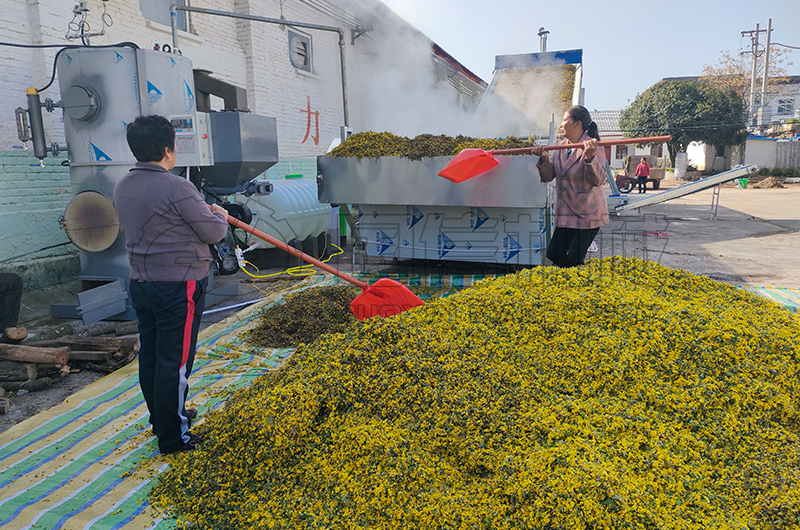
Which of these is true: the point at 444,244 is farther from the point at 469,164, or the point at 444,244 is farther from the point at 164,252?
the point at 164,252

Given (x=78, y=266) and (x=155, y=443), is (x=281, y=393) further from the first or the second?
(x=78, y=266)

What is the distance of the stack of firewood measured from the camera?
2.97 metres

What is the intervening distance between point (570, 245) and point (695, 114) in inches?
921

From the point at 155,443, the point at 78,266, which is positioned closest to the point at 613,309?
the point at 155,443

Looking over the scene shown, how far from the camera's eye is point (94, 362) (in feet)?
10.6

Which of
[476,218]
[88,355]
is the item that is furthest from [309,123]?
[88,355]

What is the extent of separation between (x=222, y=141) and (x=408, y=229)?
1.83m

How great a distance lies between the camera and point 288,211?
19.8 ft

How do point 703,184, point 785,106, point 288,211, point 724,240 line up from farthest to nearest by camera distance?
point 785,106 → point 724,240 → point 703,184 → point 288,211

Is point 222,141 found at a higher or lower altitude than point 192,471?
higher

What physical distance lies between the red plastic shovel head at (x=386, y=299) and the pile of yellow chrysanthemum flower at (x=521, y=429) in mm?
607

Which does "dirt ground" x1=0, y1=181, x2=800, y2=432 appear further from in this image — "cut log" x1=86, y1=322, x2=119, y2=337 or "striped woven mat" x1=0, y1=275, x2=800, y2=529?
"striped woven mat" x1=0, y1=275, x2=800, y2=529

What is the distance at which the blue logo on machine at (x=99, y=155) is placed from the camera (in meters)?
4.04

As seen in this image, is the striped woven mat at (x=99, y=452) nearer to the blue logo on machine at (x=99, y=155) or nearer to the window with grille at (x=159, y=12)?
the blue logo on machine at (x=99, y=155)
